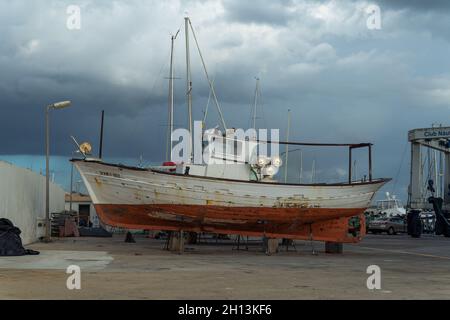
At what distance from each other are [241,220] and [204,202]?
5.91 ft

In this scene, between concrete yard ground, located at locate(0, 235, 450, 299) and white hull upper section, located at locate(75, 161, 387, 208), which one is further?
white hull upper section, located at locate(75, 161, 387, 208)

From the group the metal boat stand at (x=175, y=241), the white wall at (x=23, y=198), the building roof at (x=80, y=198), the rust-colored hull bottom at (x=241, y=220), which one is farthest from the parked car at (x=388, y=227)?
the building roof at (x=80, y=198)

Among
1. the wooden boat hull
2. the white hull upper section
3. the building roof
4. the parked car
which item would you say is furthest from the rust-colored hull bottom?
the building roof

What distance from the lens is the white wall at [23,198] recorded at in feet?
82.0

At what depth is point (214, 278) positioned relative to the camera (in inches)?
563

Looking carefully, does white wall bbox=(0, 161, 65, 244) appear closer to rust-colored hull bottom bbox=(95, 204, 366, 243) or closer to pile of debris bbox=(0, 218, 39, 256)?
pile of debris bbox=(0, 218, 39, 256)

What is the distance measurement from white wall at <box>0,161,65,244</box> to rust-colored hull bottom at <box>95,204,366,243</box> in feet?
14.2

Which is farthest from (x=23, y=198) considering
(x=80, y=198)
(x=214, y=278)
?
(x=80, y=198)

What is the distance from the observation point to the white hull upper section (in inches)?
898

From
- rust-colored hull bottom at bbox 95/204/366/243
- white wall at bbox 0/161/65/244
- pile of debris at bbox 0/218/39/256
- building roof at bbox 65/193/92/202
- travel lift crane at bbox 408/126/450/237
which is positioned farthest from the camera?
building roof at bbox 65/193/92/202

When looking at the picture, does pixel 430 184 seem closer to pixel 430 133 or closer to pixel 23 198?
pixel 430 133

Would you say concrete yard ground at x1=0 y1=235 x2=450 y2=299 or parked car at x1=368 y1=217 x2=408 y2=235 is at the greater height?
concrete yard ground at x1=0 y1=235 x2=450 y2=299
